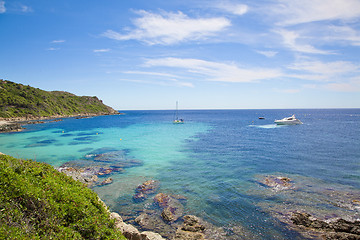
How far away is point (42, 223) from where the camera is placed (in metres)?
7.42

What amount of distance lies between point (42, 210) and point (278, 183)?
21.8 m

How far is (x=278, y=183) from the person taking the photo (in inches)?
872

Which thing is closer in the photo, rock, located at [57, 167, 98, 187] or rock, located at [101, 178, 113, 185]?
rock, located at [57, 167, 98, 187]

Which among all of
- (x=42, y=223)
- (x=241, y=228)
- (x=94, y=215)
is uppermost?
(x=42, y=223)

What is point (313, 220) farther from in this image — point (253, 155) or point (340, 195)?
point (253, 155)

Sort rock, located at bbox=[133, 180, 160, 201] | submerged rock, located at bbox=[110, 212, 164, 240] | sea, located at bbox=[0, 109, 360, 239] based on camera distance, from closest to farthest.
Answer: submerged rock, located at bbox=[110, 212, 164, 240] → sea, located at bbox=[0, 109, 360, 239] → rock, located at bbox=[133, 180, 160, 201]

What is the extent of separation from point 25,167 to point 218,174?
20.3 m

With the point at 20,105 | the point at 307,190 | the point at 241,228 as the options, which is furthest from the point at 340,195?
the point at 20,105

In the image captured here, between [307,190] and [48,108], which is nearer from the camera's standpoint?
[307,190]

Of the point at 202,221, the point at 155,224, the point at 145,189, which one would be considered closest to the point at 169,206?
the point at 155,224

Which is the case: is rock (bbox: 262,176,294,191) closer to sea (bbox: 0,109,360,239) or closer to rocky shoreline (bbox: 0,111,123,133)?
sea (bbox: 0,109,360,239)

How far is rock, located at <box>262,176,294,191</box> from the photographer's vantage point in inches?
829

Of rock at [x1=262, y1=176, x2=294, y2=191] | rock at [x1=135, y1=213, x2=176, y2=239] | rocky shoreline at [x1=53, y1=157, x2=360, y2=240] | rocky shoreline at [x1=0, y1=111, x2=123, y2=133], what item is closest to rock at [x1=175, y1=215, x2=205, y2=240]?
rocky shoreline at [x1=53, y1=157, x2=360, y2=240]

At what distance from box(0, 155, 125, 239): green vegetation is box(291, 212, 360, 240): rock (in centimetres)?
1326
